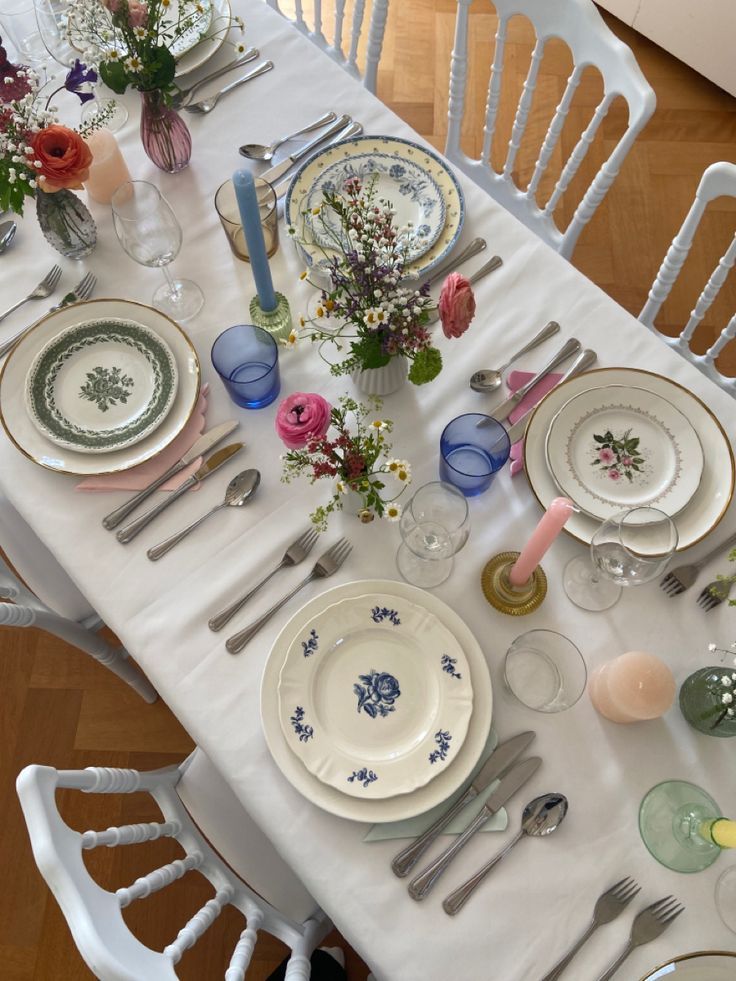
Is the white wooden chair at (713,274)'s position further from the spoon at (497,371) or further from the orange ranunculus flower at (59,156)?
the orange ranunculus flower at (59,156)

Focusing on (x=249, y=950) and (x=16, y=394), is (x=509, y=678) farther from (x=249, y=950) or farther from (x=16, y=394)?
(x=16, y=394)

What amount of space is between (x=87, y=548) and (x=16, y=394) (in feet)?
0.89

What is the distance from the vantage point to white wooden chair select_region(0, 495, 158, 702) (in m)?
1.34

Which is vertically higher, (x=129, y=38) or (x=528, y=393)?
(x=129, y=38)

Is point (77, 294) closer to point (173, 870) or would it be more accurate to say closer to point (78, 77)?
point (78, 77)

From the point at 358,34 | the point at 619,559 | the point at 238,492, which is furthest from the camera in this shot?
the point at 358,34

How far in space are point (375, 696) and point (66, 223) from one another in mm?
856

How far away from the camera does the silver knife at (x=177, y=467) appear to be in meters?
1.15

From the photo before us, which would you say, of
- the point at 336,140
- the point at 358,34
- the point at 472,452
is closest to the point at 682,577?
the point at 472,452

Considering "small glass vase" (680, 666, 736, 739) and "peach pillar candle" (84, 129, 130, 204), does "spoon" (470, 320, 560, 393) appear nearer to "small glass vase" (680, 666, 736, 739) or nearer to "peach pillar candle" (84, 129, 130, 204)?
"small glass vase" (680, 666, 736, 739)

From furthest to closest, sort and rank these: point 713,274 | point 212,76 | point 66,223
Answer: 1. point 212,76
2. point 713,274
3. point 66,223

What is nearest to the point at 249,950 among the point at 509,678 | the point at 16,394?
the point at 509,678

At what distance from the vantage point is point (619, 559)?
3.45ft

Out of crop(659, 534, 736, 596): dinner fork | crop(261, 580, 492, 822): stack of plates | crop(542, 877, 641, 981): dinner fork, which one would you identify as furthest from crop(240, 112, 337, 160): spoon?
crop(542, 877, 641, 981): dinner fork
